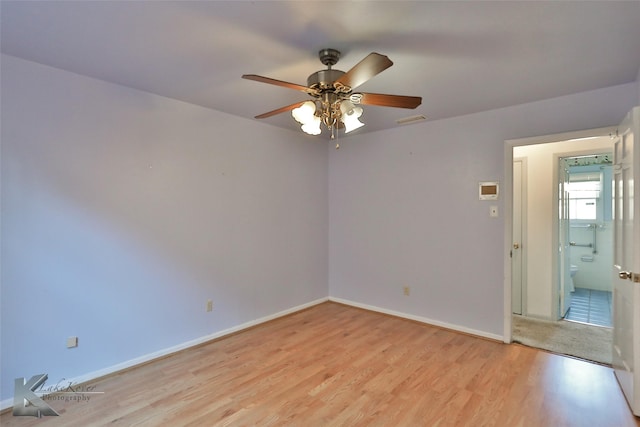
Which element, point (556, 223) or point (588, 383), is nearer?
point (588, 383)

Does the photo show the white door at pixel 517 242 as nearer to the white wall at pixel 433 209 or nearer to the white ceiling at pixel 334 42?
the white wall at pixel 433 209

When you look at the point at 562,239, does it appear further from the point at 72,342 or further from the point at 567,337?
the point at 72,342

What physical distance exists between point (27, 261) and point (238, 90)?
206 cm

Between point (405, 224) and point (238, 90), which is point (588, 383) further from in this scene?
point (238, 90)

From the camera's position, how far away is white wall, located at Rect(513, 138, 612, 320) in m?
3.96

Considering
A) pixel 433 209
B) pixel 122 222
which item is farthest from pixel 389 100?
pixel 122 222

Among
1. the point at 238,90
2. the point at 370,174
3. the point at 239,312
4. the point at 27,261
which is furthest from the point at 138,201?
the point at 370,174

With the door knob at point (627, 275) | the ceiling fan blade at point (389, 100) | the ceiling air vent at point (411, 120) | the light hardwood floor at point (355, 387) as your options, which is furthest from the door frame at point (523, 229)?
the ceiling fan blade at point (389, 100)

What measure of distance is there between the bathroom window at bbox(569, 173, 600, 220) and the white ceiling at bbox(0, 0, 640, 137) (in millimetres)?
3862

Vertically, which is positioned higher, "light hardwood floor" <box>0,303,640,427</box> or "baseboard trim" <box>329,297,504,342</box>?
"baseboard trim" <box>329,297,504,342</box>

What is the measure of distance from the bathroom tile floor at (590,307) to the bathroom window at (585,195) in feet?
4.43

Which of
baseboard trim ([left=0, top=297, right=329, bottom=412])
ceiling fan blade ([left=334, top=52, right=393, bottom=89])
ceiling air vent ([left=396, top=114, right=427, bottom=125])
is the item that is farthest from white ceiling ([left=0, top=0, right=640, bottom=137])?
baseboard trim ([left=0, top=297, right=329, bottom=412])

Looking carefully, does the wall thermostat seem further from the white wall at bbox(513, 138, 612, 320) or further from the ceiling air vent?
the white wall at bbox(513, 138, 612, 320)

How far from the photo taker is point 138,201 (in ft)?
9.34
